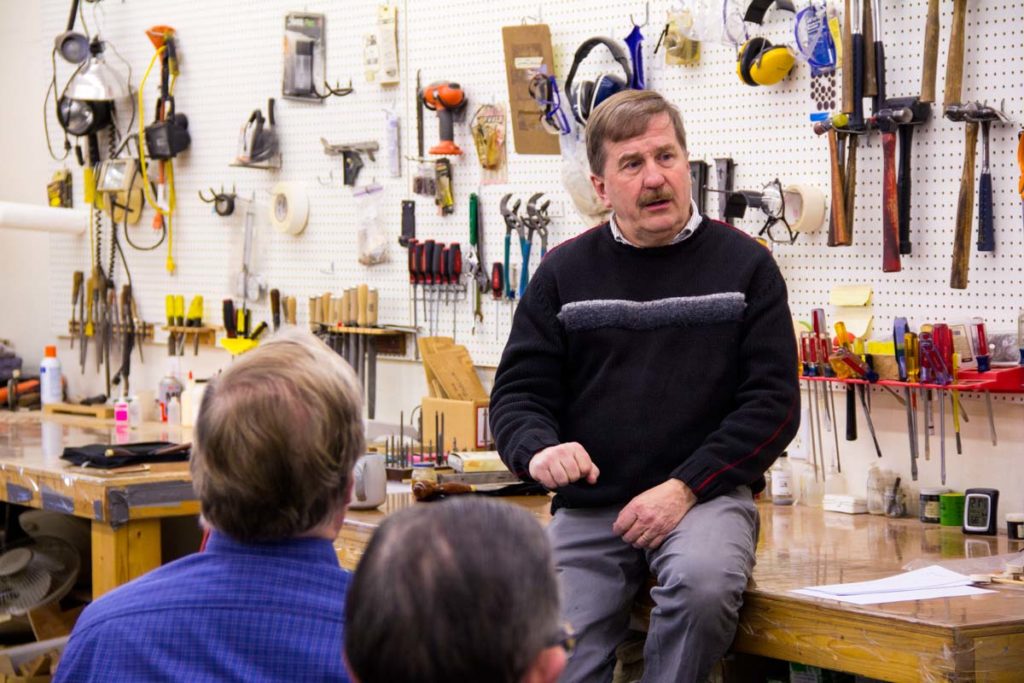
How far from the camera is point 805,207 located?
3.23 m

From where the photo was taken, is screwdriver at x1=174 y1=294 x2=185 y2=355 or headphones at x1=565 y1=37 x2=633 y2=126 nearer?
headphones at x1=565 y1=37 x2=633 y2=126

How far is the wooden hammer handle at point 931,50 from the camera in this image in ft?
9.79

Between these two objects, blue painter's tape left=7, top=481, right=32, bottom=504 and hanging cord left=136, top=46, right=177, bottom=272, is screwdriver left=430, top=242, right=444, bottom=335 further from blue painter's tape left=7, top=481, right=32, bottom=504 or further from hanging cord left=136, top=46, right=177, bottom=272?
hanging cord left=136, top=46, right=177, bottom=272

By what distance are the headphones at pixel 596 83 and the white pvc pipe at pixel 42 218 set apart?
253 cm

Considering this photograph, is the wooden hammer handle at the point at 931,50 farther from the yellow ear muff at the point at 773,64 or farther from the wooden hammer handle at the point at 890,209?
the yellow ear muff at the point at 773,64

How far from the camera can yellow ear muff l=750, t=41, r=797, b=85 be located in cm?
328

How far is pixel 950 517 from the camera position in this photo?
3016 mm

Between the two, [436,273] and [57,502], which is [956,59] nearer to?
[436,273]

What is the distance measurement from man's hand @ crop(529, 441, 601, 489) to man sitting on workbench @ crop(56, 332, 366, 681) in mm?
998

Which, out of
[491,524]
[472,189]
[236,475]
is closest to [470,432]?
[472,189]

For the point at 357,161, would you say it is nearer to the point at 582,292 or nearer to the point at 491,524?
the point at 582,292

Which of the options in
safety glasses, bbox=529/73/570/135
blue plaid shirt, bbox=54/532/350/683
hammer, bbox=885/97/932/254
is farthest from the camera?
safety glasses, bbox=529/73/570/135

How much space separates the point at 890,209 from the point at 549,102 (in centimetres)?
114

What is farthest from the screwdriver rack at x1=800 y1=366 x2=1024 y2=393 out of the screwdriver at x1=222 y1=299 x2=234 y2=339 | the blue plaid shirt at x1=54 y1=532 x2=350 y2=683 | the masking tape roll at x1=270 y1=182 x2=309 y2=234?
the screwdriver at x1=222 y1=299 x2=234 y2=339
